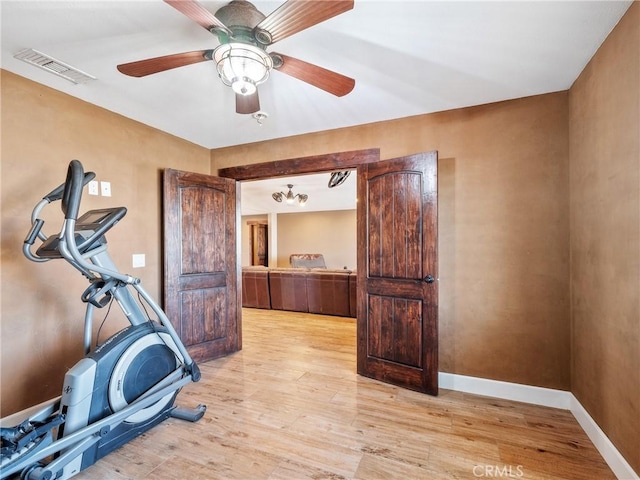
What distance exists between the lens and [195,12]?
1247 millimetres

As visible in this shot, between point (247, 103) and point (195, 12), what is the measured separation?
29.8 inches

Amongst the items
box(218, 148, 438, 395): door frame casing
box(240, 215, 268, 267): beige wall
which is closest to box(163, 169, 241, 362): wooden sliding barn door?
box(218, 148, 438, 395): door frame casing

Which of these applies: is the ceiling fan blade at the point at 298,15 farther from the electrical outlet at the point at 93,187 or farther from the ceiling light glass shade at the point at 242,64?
the electrical outlet at the point at 93,187

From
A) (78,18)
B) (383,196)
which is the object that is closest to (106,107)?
(78,18)

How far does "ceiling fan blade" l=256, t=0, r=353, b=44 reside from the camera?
1163 millimetres

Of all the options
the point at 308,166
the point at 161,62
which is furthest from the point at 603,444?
the point at 161,62

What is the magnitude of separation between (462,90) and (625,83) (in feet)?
3.33

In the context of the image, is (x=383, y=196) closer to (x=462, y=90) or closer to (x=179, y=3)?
(x=462, y=90)

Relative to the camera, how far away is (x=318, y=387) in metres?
2.75

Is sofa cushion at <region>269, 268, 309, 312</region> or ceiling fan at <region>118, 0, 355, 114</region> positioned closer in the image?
ceiling fan at <region>118, 0, 355, 114</region>

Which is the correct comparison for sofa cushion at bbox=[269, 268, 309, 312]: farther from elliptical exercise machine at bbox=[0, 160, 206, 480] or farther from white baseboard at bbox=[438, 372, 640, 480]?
elliptical exercise machine at bbox=[0, 160, 206, 480]

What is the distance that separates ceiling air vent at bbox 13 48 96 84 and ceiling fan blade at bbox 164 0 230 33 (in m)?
1.45

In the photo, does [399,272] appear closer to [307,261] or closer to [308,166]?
[308,166]

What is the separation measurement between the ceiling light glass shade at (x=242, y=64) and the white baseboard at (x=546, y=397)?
282 cm
